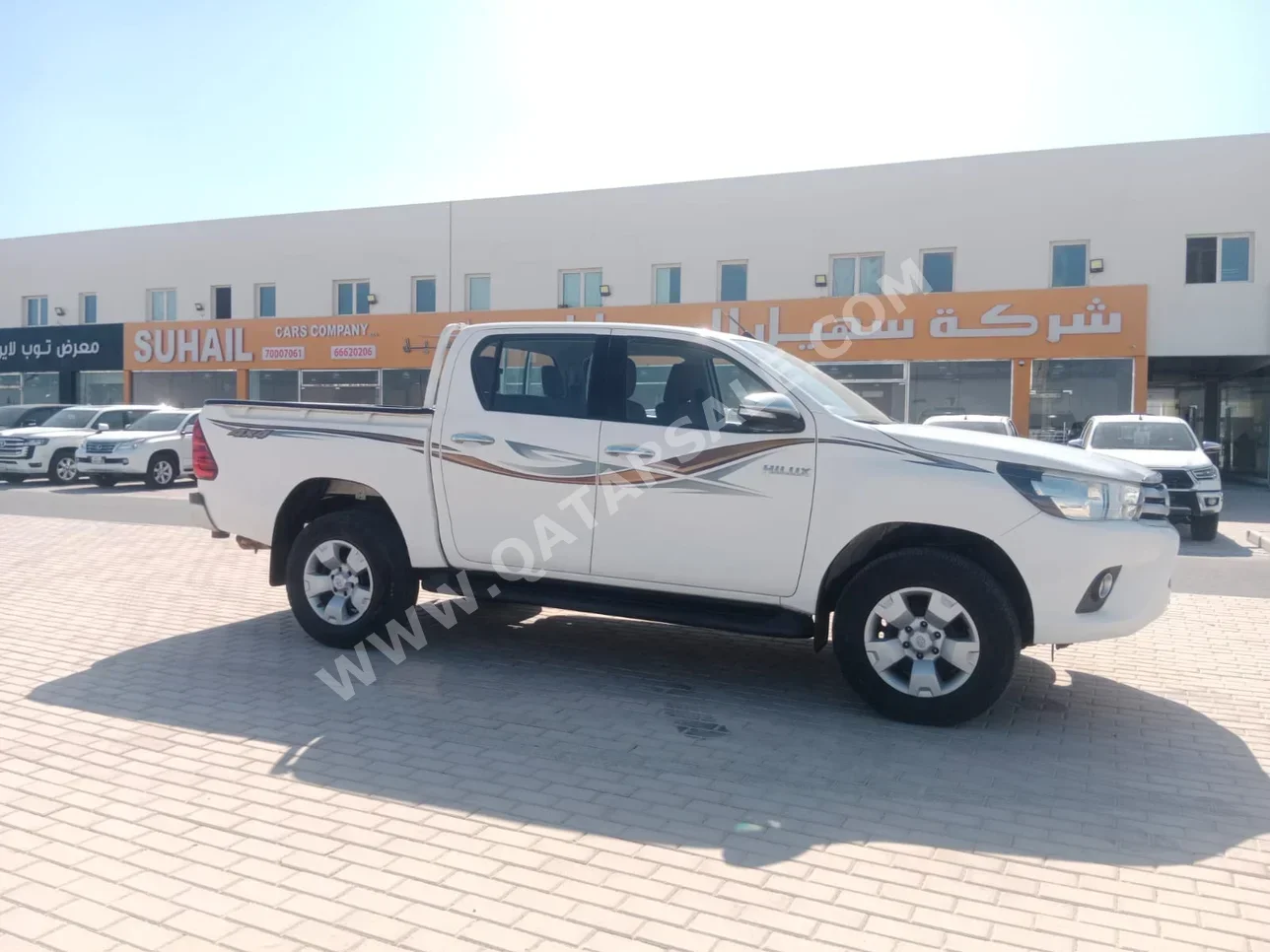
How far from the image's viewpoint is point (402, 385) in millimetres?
27219

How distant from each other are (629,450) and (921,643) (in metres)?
1.80

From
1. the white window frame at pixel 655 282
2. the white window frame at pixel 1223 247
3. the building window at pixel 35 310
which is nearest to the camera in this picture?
the white window frame at pixel 1223 247

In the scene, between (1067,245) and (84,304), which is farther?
(84,304)

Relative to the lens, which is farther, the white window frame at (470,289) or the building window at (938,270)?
the white window frame at (470,289)

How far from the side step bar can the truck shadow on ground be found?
456mm

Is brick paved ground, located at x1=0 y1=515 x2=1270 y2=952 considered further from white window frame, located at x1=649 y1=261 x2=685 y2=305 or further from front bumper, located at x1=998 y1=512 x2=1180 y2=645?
white window frame, located at x1=649 y1=261 x2=685 y2=305

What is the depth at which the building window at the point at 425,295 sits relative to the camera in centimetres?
2748

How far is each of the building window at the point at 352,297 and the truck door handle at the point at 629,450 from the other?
78.6 feet

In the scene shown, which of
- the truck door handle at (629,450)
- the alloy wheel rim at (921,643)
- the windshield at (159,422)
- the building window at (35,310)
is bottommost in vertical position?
the alloy wheel rim at (921,643)

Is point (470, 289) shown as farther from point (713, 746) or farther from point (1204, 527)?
point (713, 746)

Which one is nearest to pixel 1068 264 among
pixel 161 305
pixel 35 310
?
pixel 161 305

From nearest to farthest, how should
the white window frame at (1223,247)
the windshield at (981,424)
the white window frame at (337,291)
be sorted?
the windshield at (981,424), the white window frame at (1223,247), the white window frame at (337,291)

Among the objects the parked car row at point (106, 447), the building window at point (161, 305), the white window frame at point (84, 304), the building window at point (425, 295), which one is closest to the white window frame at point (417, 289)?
the building window at point (425, 295)

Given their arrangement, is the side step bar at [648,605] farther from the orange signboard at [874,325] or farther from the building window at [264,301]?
the building window at [264,301]
